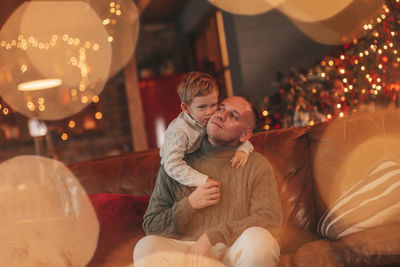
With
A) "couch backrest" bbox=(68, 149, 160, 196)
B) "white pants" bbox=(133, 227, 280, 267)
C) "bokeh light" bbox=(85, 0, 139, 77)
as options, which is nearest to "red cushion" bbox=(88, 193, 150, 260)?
"couch backrest" bbox=(68, 149, 160, 196)

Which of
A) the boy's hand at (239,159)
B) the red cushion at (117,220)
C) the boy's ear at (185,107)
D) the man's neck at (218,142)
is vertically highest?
the boy's ear at (185,107)

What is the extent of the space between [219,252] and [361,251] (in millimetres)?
562

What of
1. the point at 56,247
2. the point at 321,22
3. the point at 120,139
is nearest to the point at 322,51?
the point at 321,22

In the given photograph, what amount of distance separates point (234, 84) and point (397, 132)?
3.41m

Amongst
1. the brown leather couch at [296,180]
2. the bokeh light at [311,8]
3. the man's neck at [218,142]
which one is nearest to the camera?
the man's neck at [218,142]

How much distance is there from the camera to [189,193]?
198 centimetres

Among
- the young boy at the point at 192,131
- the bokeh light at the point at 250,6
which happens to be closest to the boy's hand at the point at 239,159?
the young boy at the point at 192,131

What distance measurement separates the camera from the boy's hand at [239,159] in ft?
6.32

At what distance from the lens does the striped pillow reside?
76.9 inches

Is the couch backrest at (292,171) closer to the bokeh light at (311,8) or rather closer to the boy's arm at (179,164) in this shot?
the boy's arm at (179,164)

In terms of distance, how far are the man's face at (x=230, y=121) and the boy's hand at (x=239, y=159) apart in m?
0.08

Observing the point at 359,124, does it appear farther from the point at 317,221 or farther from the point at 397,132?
the point at 317,221

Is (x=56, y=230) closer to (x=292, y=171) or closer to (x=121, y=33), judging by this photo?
(x=292, y=171)

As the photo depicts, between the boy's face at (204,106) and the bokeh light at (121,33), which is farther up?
the bokeh light at (121,33)
